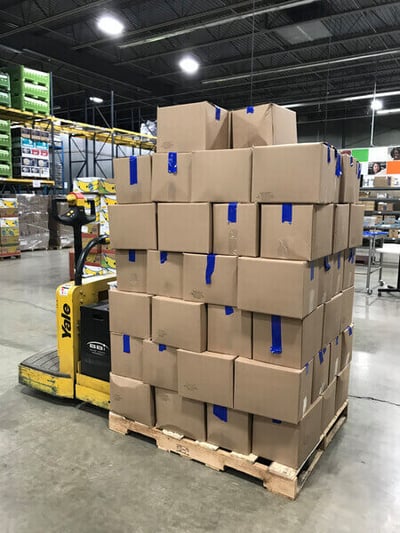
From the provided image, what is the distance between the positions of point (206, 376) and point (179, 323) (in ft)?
1.14

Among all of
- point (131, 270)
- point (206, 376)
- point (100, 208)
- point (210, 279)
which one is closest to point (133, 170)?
point (131, 270)

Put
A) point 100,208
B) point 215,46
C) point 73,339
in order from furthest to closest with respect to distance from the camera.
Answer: point 215,46 → point 100,208 → point 73,339

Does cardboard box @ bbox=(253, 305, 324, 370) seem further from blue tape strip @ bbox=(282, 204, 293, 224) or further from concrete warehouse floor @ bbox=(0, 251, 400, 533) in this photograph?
concrete warehouse floor @ bbox=(0, 251, 400, 533)

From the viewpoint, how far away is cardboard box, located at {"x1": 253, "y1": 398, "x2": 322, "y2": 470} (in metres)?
2.30

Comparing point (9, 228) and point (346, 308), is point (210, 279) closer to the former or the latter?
point (346, 308)

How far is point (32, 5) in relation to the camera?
913cm

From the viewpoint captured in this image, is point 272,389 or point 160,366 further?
point 160,366

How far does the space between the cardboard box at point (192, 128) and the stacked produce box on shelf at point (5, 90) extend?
9.55m

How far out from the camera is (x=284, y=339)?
2.26m

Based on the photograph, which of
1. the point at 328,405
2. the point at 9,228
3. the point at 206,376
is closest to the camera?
the point at 206,376

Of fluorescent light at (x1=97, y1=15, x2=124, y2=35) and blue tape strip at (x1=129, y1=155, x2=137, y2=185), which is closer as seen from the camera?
blue tape strip at (x1=129, y1=155, x2=137, y2=185)

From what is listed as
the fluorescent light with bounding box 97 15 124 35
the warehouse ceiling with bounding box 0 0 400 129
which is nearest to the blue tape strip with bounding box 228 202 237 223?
the warehouse ceiling with bounding box 0 0 400 129

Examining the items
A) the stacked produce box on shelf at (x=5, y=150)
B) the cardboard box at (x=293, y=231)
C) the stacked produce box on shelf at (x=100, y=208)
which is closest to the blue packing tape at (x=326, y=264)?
the cardboard box at (x=293, y=231)

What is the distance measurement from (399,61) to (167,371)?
12.3m
